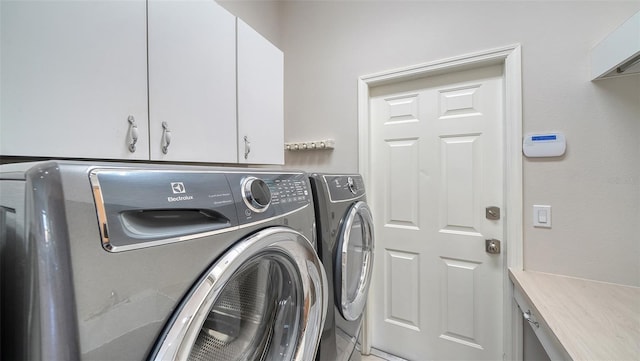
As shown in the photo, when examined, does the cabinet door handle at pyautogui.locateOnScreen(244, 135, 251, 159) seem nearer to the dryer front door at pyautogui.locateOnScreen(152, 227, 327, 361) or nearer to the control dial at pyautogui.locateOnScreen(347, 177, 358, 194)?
the control dial at pyautogui.locateOnScreen(347, 177, 358, 194)

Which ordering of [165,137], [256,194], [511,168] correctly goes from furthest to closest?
[511,168] → [165,137] → [256,194]

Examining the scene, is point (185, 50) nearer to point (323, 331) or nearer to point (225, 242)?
point (225, 242)

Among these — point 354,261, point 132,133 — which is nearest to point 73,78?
point 132,133

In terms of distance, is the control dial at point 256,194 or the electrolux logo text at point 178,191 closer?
the electrolux logo text at point 178,191

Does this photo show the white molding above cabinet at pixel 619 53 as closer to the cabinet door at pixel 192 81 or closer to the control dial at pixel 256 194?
the control dial at pixel 256 194

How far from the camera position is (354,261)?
1277 millimetres

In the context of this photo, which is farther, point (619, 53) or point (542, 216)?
point (542, 216)

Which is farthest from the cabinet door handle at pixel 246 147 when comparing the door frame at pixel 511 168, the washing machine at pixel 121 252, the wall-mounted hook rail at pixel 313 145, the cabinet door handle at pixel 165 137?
the door frame at pixel 511 168

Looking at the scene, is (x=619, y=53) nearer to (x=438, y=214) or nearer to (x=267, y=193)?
(x=438, y=214)

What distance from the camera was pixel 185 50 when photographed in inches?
39.1

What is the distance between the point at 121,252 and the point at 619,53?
5.93 ft

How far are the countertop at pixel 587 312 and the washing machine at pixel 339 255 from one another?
700 mm

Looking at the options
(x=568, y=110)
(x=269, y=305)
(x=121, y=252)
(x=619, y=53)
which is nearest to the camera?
(x=121, y=252)

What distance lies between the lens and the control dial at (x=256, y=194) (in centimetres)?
60
